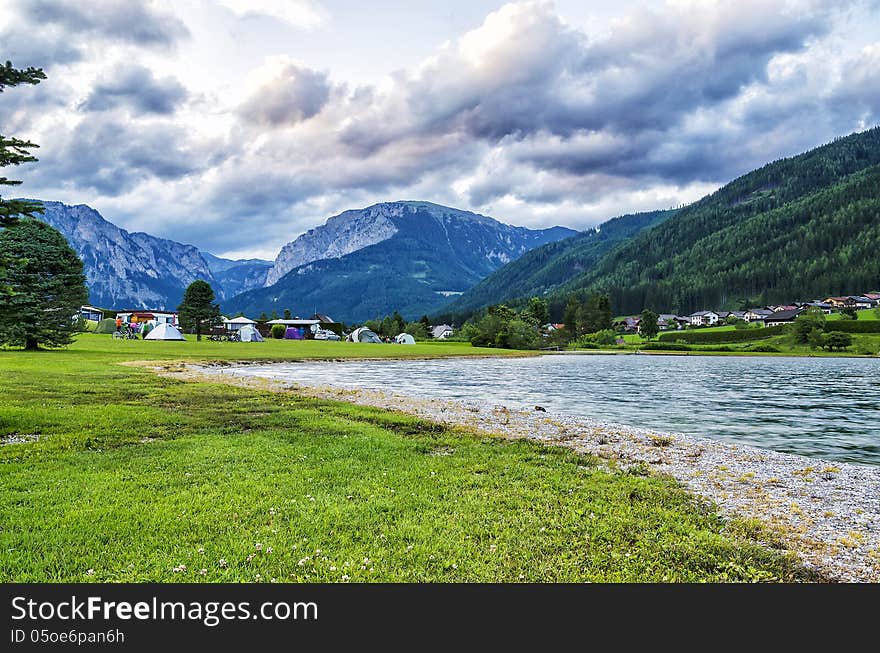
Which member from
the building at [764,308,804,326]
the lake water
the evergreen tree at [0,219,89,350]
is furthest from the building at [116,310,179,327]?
the building at [764,308,804,326]

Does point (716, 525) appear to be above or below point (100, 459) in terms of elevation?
below

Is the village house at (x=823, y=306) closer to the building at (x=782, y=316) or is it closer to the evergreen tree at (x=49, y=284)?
the building at (x=782, y=316)

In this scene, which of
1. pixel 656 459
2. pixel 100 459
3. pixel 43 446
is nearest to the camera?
pixel 100 459

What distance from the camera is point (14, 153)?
1234 centimetres

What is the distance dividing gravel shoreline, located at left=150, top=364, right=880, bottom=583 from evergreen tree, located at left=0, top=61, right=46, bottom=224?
13.0 m

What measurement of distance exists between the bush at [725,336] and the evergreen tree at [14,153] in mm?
152376

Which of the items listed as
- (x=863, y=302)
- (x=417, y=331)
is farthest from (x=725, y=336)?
(x=863, y=302)

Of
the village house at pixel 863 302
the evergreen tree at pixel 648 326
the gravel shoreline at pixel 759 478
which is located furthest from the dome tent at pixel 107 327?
the village house at pixel 863 302

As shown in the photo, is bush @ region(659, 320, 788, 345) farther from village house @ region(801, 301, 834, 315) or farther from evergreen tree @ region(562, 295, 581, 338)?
village house @ region(801, 301, 834, 315)

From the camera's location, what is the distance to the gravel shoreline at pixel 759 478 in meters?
7.46
